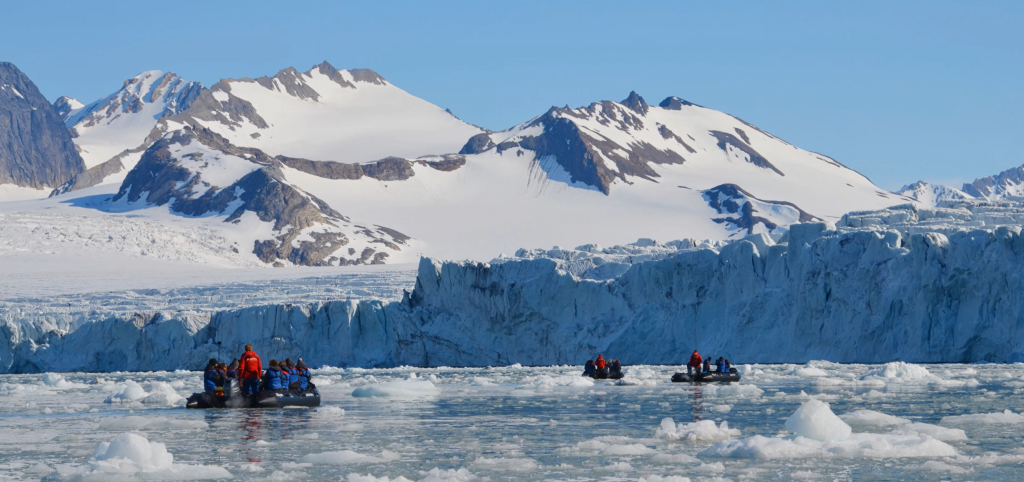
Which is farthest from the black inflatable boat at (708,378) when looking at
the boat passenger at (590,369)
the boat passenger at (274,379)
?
the boat passenger at (274,379)

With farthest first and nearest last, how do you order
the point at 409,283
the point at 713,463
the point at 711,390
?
the point at 409,283 < the point at 711,390 < the point at 713,463

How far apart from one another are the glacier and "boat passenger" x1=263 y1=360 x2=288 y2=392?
1037 inches

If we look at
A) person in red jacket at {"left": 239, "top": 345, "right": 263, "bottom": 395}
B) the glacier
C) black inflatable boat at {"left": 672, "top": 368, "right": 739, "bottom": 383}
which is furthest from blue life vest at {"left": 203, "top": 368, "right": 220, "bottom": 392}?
the glacier

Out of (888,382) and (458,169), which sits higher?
(458,169)

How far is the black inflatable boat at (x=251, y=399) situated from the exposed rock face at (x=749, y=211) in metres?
143

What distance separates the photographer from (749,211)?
17112cm

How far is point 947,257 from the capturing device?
41594 millimetres

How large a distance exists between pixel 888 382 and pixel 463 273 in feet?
93.4

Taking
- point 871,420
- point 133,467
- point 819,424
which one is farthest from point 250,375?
point 819,424

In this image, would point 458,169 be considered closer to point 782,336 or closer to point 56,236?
point 56,236

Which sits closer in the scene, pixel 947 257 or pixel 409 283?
pixel 947 257

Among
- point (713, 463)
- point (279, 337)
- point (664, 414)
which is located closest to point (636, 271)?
point (279, 337)

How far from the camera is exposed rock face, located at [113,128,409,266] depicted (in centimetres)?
14438

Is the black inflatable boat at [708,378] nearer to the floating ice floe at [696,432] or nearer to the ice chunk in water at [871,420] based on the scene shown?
the ice chunk in water at [871,420]
